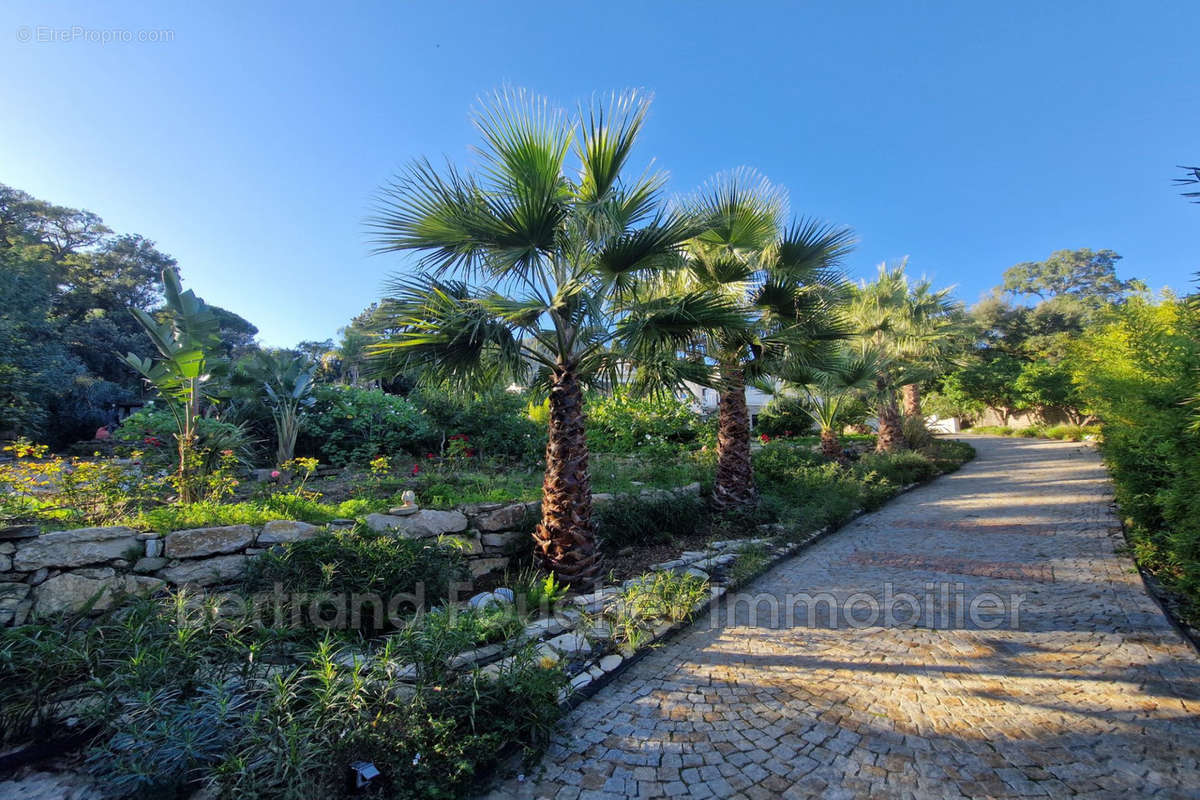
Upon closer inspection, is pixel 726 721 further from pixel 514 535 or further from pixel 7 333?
pixel 7 333

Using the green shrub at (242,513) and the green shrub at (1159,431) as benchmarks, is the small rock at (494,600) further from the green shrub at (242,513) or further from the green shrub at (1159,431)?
the green shrub at (1159,431)

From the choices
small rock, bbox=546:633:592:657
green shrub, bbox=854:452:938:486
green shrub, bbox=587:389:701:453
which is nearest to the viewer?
small rock, bbox=546:633:592:657

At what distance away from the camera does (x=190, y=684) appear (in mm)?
2623

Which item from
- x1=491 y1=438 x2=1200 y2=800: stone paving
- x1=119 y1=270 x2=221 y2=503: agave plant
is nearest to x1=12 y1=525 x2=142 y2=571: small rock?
x1=119 y1=270 x2=221 y2=503: agave plant

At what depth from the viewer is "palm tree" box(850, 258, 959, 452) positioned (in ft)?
47.4

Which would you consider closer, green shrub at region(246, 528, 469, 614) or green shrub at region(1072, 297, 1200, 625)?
green shrub at region(1072, 297, 1200, 625)

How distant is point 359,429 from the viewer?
29.7ft

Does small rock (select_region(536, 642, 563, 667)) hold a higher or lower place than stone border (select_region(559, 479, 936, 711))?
higher

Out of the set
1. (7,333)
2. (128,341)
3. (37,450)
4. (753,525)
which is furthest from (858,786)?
(128,341)

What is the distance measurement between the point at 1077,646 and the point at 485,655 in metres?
4.67

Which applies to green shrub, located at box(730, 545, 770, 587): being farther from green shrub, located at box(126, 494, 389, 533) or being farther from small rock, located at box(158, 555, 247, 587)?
small rock, located at box(158, 555, 247, 587)

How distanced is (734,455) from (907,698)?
4861mm

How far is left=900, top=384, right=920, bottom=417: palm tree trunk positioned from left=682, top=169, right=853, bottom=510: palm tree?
477 inches

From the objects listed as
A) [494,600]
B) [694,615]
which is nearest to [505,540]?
[494,600]
